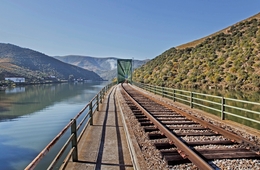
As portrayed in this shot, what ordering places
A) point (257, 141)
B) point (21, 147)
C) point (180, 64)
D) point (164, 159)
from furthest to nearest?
point (180, 64), point (21, 147), point (257, 141), point (164, 159)

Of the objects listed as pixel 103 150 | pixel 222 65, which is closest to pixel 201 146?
pixel 103 150

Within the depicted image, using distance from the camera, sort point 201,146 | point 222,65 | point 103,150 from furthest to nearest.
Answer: point 222,65 → point 103,150 → point 201,146

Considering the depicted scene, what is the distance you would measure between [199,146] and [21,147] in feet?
30.2

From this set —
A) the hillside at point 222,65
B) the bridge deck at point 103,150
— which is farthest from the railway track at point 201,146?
the hillside at point 222,65

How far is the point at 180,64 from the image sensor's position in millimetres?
50406

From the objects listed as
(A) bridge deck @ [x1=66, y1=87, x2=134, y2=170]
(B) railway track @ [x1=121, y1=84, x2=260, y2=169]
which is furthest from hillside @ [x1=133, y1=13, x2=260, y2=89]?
(A) bridge deck @ [x1=66, y1=87, x2=134, y2=170]

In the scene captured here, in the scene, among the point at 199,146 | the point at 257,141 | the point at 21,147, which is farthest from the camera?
the point at 21,147

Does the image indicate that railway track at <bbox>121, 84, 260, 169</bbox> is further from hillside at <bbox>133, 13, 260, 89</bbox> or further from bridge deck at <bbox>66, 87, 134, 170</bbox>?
hillside at <bbox>133, 13, 260, 89</bbox>

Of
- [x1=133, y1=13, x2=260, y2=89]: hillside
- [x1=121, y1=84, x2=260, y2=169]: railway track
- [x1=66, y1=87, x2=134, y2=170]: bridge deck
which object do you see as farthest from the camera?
[x1=133, y1=13, x2=260, y2=89]: hillside

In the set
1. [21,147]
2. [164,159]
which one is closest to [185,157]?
[164,159]

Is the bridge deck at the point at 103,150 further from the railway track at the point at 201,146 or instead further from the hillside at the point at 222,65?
the hillside at the point at 222,65

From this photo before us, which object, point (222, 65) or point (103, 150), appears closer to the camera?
point (103, 150)

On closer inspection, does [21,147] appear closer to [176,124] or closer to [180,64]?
[176,124]

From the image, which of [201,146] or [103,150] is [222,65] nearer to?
[201,146]
